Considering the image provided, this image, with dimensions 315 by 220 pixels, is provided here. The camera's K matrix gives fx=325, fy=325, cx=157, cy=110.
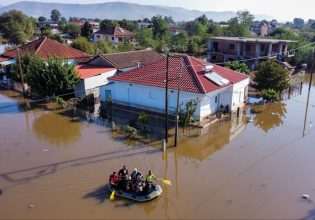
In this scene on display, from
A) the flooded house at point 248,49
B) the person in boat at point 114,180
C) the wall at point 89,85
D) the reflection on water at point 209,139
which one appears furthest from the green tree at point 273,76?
the person in boat at point 114,180

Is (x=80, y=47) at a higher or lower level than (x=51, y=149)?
higher

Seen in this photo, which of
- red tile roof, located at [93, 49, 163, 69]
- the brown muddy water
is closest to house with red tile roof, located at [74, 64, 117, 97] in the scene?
red tile roof, located at [93, 49, 163, 69]

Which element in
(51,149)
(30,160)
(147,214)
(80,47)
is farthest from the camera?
(80,47)

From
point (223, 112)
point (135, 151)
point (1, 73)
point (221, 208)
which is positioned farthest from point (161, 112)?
point (1, 73)

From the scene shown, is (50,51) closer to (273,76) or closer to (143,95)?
(143,95)

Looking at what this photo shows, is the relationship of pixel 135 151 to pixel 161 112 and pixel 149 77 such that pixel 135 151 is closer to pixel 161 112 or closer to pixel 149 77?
pixel 161 112

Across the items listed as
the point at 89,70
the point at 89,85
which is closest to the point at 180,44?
the point at 89,70

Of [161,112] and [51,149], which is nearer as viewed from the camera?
[51,149]

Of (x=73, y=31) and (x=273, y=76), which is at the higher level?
(x=73, y=31)
